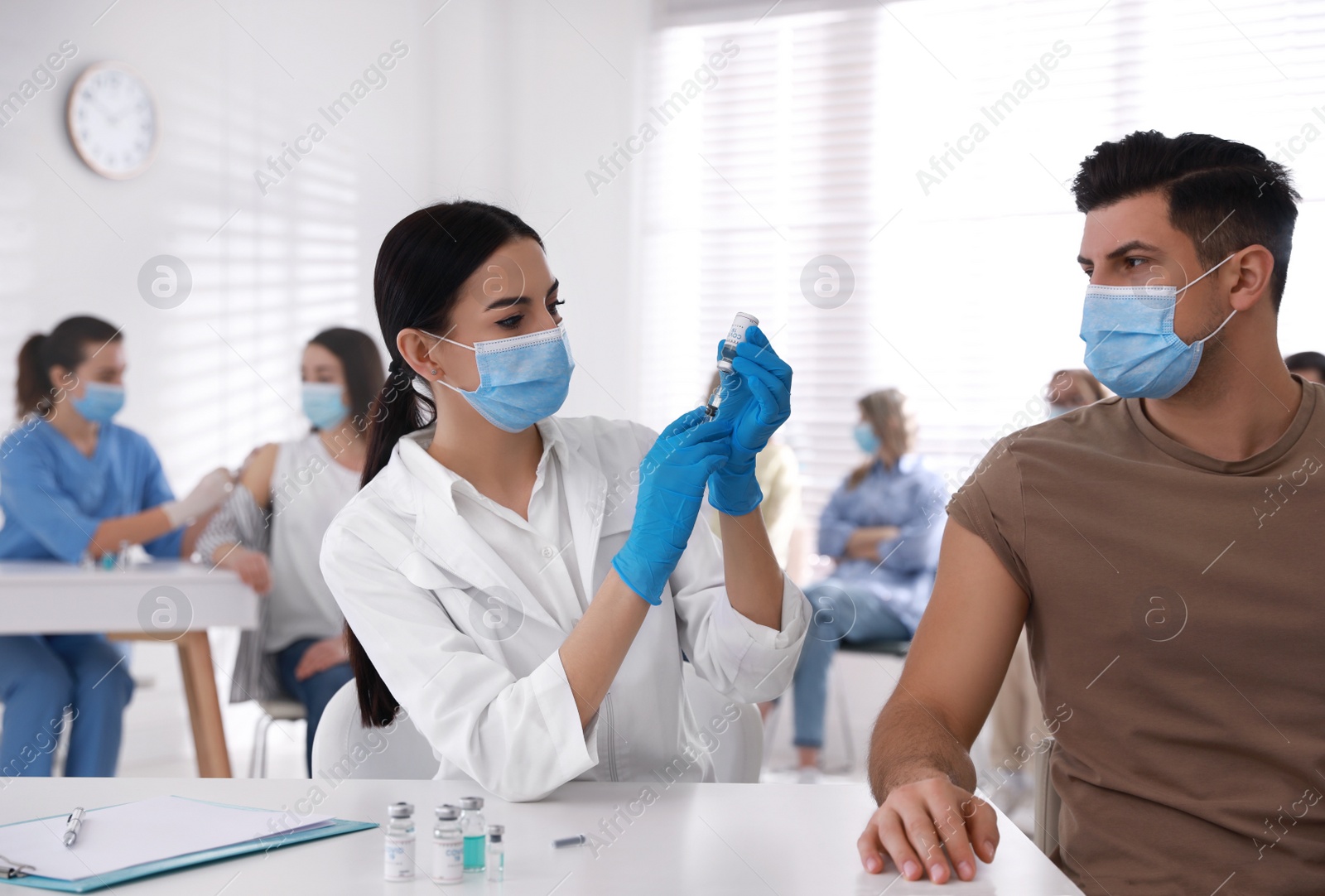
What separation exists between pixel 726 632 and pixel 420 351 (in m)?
0.59

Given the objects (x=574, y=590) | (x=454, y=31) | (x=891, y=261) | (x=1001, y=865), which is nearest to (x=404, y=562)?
(x=574, y=590)

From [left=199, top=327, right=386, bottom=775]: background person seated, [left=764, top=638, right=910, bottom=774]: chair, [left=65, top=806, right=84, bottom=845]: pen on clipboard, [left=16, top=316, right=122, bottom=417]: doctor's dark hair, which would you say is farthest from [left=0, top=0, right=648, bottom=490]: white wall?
[left=65, top=806, right=84, bottom=845]: pen on clipboard

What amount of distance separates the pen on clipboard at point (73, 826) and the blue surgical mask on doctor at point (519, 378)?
69cm

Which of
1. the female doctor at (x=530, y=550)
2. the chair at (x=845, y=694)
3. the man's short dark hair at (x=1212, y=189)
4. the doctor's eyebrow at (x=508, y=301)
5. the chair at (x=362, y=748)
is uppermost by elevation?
the man's short dark hair at (x=1212, y=189)

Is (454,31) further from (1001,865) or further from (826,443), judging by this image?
(1001,865)

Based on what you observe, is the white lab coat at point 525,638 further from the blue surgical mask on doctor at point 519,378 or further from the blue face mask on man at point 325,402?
the blue face mask on man at point 325,402

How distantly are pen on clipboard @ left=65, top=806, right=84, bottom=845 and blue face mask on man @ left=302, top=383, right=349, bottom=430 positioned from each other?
218 cm

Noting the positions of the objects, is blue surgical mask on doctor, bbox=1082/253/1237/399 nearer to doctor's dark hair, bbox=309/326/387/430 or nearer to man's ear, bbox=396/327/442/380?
man's ear, bbox=396/327/442/380

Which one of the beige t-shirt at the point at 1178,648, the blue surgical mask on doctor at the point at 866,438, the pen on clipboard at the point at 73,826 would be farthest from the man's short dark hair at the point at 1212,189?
the blue surgical mask on doctor at the point at 866,438

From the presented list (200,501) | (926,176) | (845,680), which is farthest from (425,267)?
(845,680)

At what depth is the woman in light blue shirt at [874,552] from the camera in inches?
149

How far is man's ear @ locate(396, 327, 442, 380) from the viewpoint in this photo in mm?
1539

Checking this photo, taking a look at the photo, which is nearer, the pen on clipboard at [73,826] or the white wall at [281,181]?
the pen on clipboard at [73,826]

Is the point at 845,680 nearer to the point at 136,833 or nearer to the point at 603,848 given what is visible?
the point at 603,848
